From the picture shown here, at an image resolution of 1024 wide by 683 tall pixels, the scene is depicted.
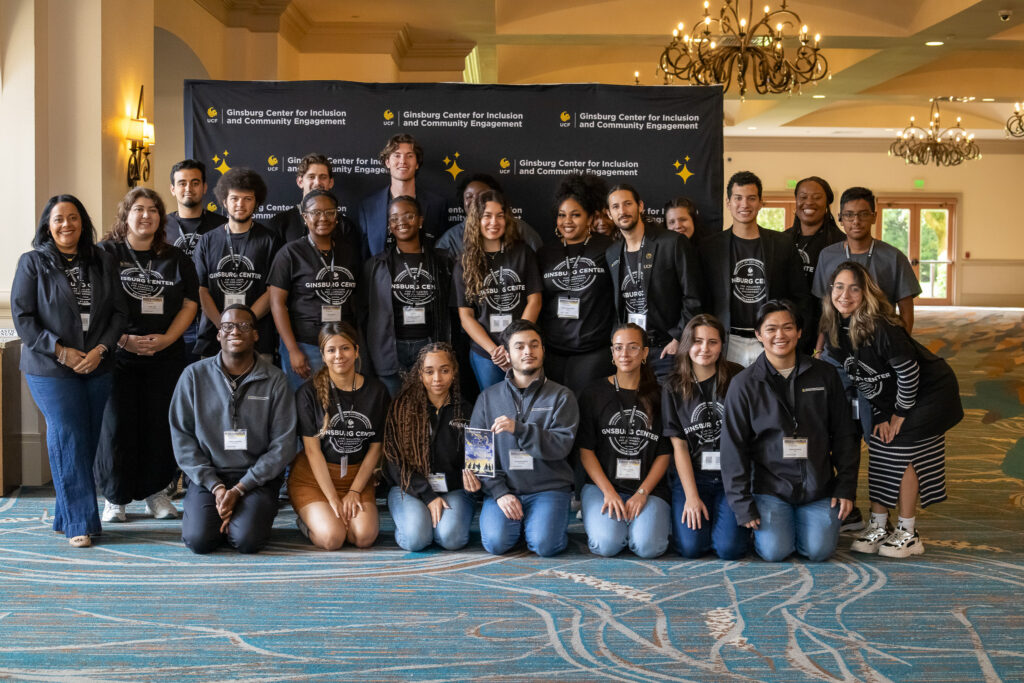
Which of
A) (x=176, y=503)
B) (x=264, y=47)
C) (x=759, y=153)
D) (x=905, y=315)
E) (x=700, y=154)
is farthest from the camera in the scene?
(x=759, y=153)

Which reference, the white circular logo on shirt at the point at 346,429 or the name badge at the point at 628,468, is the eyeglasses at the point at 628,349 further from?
the white circular logo on shirt at the point at 346,429

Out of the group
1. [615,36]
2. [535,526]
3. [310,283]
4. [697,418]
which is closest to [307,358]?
[310,283]

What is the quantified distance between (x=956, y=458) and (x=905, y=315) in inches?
86.3

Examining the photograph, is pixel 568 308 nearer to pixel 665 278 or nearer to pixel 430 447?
pixel 665 278

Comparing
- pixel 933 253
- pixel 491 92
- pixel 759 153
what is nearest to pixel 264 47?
pixel 491 92

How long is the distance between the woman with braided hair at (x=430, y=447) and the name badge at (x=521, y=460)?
18 centimetres

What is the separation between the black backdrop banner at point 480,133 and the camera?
5.49 m

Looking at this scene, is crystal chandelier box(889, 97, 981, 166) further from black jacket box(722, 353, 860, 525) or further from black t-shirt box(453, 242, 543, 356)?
black jacket box(722, 353, 860, 525)

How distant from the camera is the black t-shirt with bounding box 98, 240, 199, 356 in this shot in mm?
4461

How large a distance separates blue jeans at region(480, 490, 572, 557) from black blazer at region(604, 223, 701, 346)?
1013mm

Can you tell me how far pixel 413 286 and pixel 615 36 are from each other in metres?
7.40

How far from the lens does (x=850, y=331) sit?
13.3 ft

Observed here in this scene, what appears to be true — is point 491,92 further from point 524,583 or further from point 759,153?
Answer: point 759,153

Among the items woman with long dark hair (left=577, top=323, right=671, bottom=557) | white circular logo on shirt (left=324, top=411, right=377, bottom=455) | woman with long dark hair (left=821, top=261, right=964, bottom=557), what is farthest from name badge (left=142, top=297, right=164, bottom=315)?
woman with long dark hair (left=821, top=261, right=964, bottom=557)
